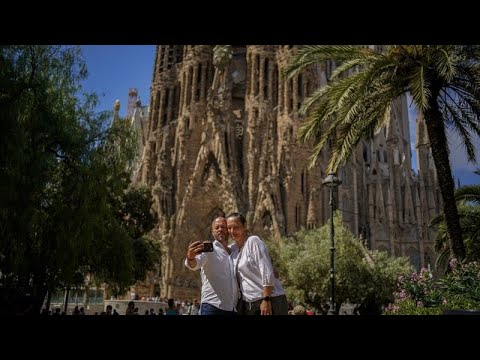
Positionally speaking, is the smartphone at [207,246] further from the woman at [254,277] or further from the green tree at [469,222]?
the green tree at [469,222]

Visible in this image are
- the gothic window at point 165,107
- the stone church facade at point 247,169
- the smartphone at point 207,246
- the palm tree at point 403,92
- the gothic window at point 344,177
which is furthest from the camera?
the gothic window at point 344,177

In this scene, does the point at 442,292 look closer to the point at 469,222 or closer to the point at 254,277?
the point at 254,277

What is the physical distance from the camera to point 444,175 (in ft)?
33.7

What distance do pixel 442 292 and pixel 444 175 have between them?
252 cm

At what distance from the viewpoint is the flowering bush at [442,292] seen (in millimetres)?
8508

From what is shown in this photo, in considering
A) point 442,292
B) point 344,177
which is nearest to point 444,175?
point 442,292

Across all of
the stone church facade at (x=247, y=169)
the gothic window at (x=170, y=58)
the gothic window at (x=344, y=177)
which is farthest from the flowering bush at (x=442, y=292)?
the gothic window at (x=170, y=58)

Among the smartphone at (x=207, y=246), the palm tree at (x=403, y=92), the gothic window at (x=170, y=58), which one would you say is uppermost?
the gothic window at (x=170, y=58)

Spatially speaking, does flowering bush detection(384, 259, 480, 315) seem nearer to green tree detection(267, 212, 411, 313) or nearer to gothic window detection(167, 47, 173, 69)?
green tree detection(267, 212, 411, 313)
